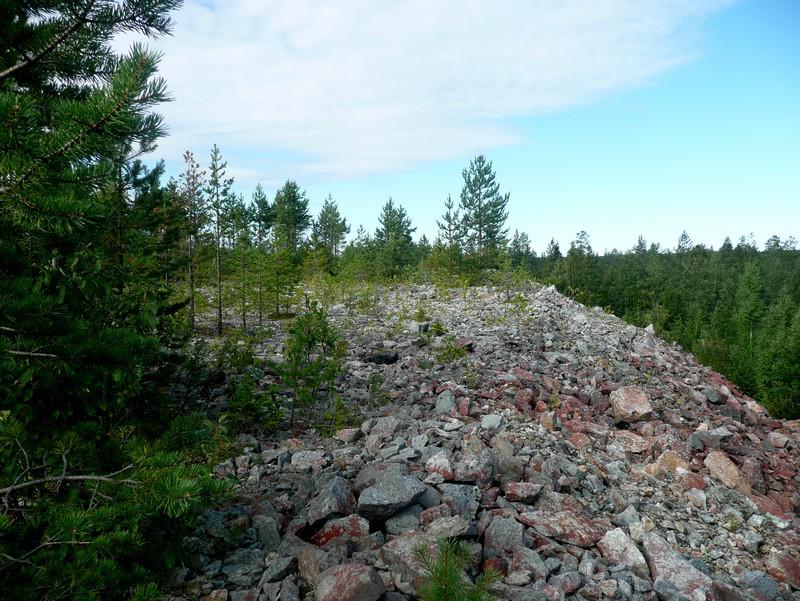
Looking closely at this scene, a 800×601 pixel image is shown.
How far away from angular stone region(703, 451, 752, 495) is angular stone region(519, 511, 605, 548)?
10.4ft

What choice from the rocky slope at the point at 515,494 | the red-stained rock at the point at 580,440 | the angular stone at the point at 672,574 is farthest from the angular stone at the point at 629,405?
the angular stone at the point at 672,574

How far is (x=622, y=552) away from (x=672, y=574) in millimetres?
389

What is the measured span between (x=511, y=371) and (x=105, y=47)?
297 inches

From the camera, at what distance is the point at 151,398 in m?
4.60

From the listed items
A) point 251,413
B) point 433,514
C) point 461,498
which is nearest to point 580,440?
point 461,498

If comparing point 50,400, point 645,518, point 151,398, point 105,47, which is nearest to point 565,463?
point 645,518

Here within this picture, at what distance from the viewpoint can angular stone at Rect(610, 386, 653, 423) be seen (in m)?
7.88

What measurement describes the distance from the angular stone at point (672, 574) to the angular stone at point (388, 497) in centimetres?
197

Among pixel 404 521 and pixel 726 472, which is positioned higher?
pixel 404 521

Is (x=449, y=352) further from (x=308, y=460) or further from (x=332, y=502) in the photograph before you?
(x=332, y=502)

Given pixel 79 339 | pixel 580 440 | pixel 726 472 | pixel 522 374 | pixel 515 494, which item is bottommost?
pixel 726 472

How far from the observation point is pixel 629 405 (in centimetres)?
802

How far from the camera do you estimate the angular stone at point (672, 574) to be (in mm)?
3760

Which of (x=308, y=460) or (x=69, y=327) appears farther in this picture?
(x=308, y=460)
